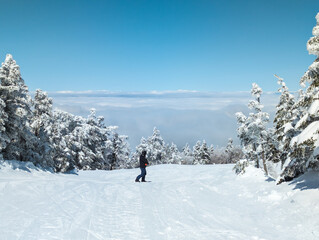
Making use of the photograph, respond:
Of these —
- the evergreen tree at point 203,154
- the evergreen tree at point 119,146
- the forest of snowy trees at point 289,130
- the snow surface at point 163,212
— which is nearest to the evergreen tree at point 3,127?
the snow surface at point 163,212

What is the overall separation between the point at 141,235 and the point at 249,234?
2.92 m

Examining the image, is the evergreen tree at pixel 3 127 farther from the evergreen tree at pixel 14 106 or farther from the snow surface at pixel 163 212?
the snow surface at pixel 163 212

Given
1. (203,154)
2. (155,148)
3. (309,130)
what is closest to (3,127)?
(309,130)

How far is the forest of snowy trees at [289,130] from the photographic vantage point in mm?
8008

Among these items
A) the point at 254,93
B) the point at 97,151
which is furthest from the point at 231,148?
the point at 254,93

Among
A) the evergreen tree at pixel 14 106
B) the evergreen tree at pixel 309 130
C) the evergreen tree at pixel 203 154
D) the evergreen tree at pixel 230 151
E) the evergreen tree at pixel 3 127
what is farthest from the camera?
the evergreen tree at pixel 230 151

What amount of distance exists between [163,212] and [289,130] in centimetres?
988

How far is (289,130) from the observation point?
14258mm

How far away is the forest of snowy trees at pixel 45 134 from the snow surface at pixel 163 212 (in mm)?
10347

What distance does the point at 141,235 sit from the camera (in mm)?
6238

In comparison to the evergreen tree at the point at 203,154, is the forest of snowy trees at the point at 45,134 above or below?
above

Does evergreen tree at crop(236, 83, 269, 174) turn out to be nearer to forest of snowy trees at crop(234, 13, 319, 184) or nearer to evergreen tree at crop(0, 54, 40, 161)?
forest of snowy trees at crop(234, 13, 319, 184)

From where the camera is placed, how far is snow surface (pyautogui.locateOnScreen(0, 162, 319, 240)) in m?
6.34

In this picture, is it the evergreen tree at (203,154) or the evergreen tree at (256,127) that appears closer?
the evergreen tree at (256,127)
